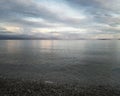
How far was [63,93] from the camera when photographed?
17.7 metres

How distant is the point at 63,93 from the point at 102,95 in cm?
450

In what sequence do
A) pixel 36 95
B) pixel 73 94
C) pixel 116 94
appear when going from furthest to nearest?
pixel 116 94
pixel 73 94
pixel 36 95

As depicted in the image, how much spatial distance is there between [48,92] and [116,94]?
27.3 feet

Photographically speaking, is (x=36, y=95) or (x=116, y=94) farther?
(x=116, y=94)

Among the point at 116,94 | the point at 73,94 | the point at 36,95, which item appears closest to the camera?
the point at 36,95

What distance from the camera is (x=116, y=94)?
61.2ft

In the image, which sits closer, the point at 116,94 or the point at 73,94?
the point at 73,94

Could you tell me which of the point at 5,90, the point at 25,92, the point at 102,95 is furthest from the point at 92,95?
the point at 5,90

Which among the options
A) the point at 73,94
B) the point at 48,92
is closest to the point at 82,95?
the point at 73,94

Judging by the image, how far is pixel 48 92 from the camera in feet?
58.6

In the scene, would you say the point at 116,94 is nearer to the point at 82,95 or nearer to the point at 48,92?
the point at 82,95

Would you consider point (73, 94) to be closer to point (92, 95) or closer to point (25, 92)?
point (92, 95)

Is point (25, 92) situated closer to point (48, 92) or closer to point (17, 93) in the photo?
point (17, 93)

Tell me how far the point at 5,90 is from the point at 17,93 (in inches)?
80.4
